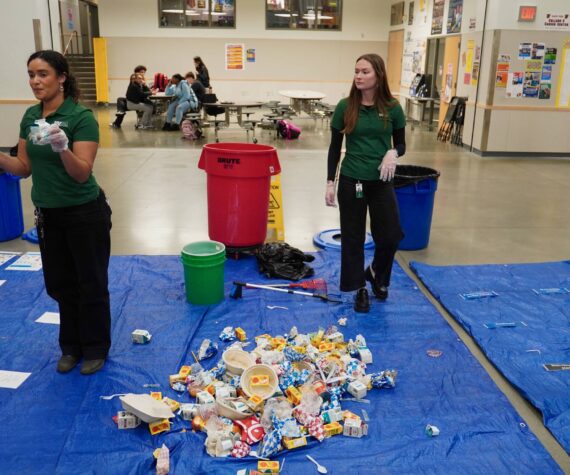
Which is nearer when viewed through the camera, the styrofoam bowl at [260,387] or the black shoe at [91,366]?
the styrofoam bowl at [260,387]

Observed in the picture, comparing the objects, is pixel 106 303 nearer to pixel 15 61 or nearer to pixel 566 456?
pixel 566 456

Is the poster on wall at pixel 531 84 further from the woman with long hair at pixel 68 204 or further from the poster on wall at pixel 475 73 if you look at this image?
the woman with long hair at pixel 68 204

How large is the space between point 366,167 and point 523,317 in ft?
4.71

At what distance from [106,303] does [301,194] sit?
434 centimetres

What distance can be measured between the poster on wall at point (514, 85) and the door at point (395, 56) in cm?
771

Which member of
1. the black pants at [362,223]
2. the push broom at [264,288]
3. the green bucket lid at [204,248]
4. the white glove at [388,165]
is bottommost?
the push broom at [264,288]

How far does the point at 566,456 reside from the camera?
2.38 meters

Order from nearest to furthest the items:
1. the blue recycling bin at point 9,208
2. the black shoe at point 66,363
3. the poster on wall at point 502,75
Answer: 1. the black shoe at point 66,363
2. the blue recycling bin at point 9,208
3. the poster on wall at point 502,75

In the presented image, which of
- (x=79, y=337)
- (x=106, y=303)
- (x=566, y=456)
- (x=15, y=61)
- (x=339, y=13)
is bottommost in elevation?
(x=566, y=456)

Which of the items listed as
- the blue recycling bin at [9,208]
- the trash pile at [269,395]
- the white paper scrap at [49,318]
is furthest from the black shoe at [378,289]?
the blue recycling bin at [9,208]

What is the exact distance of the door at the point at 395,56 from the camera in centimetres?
1695

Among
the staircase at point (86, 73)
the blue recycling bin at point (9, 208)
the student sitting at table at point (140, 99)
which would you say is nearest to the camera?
the blue recycling bin at point (9, 208)

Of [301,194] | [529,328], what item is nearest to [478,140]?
[301,194]

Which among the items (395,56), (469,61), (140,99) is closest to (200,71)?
(140,99)
